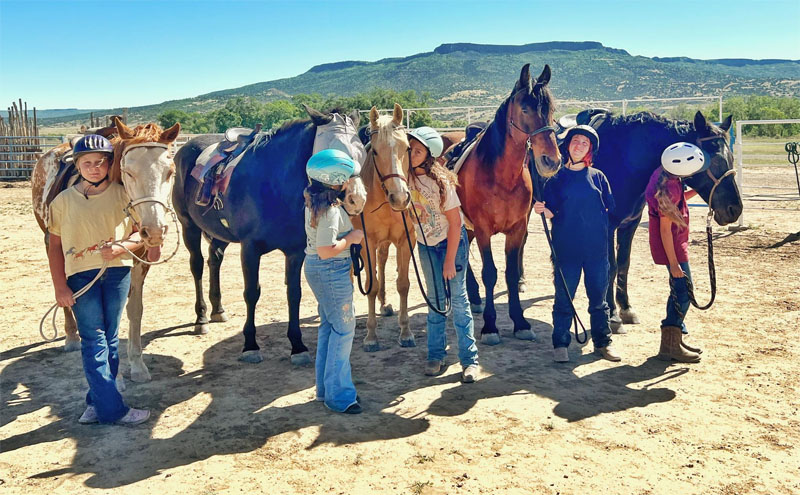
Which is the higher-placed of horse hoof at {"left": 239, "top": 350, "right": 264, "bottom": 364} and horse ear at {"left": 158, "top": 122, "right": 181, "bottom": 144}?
horse ear at {"left": 158, "top": 122, "right": 181, "bottom": 144}

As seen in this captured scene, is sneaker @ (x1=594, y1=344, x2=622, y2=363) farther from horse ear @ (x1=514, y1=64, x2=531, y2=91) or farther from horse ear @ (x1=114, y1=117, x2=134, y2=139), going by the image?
horse ear @ (x1=114, y1=117, x2=134, y2=139)

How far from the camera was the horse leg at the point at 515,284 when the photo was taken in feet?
18.0

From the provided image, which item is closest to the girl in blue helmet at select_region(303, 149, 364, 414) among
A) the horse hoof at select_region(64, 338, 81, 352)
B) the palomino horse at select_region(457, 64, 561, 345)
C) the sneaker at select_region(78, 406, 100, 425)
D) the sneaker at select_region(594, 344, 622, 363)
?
the sneaker at select_region(78, 406, 100, 425)

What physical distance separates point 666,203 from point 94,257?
4.09 m

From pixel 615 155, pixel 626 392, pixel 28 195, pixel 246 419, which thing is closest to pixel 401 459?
pixel 246 419

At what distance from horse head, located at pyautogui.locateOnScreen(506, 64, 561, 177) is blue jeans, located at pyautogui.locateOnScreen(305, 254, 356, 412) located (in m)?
1.92

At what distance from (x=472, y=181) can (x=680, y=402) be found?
2638 millimetres

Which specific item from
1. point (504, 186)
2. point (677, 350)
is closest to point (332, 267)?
point (504, 186)

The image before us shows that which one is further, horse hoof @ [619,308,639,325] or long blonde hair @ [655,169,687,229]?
horse hoof @ [619,308,639,325]

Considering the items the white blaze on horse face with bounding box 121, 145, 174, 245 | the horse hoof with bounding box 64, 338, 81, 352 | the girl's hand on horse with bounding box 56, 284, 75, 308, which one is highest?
the white blaze on horse face with bounding box 121, 145, 174, 245

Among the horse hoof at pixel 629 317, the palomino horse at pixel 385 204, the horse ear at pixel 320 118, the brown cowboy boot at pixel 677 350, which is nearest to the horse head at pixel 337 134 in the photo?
the horse ear at pixel 320 118

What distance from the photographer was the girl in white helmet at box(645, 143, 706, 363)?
446cm

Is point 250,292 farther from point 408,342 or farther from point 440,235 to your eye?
point 440,235

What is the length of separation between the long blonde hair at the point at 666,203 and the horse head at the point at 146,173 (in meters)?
3.63
